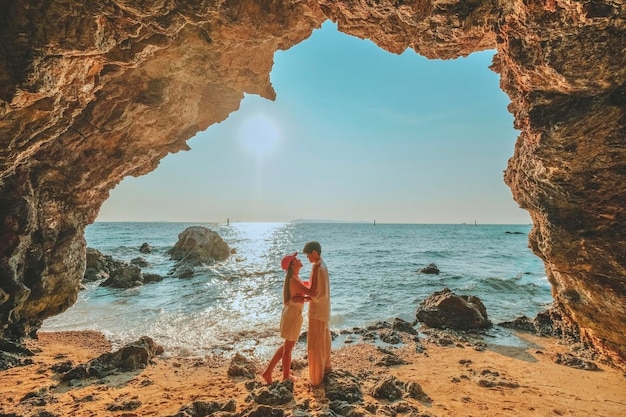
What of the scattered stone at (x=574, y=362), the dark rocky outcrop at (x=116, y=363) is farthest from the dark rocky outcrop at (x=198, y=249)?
the scattered stone at (x=574, y=362)

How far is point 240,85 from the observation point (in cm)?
998

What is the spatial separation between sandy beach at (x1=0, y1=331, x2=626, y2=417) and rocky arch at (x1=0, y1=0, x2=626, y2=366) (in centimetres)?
152

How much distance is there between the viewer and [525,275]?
22797mm

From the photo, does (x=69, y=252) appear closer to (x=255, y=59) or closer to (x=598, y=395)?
(x=255, y=59)

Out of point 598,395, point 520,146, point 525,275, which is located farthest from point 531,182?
point 525,275

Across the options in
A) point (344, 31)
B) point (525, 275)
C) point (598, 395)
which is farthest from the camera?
point (525, 275)

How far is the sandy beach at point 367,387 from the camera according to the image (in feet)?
16.6

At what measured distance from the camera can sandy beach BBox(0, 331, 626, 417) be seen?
200 inches

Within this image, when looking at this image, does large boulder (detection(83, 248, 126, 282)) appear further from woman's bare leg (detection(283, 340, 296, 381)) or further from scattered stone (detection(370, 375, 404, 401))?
scattered stone (detection(370, 375, 404, 401))

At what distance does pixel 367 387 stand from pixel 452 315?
6355 mm

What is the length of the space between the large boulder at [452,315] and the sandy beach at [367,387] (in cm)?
224

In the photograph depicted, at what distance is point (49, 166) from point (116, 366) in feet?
17.6

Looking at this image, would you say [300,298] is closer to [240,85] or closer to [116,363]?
[116,363]

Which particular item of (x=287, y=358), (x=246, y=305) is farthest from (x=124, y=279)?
(x=287, y=358)
